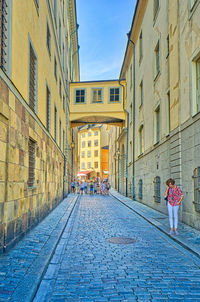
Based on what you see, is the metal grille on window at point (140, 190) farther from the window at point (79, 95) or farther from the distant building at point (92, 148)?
the distant building at point (92, 148)

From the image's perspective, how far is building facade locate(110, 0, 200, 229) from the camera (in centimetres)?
945

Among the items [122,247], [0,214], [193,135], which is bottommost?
[122,247]

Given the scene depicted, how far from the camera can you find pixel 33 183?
9367mm

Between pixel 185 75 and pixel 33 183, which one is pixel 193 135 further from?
pixel 33 183

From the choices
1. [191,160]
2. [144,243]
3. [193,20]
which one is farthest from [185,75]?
[144,243]

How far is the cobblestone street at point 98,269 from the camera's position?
4.09 m

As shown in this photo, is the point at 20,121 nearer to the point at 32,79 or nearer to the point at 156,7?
the point at 32,79

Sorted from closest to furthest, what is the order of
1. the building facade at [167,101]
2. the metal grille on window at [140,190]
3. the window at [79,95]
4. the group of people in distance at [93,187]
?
the building facade at [167,101] → the metal grille on window at [140,190] → the window at [79,95] → the group of people in distance at [93,187]

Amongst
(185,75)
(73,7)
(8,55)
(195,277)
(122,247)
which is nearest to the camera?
(195,277)

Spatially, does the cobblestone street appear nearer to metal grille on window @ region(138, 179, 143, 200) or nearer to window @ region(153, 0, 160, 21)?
metal grille on window @ region(138, 179, 143, 200)

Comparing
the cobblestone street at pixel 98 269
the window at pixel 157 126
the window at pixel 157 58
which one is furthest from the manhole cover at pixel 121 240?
the window at pixel 157 58

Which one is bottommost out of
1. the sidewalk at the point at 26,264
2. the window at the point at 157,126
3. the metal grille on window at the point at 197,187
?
the sidewalk at the point at 26,264

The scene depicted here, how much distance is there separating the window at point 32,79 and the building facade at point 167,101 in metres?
5.01

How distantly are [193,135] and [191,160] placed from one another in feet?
2.61
